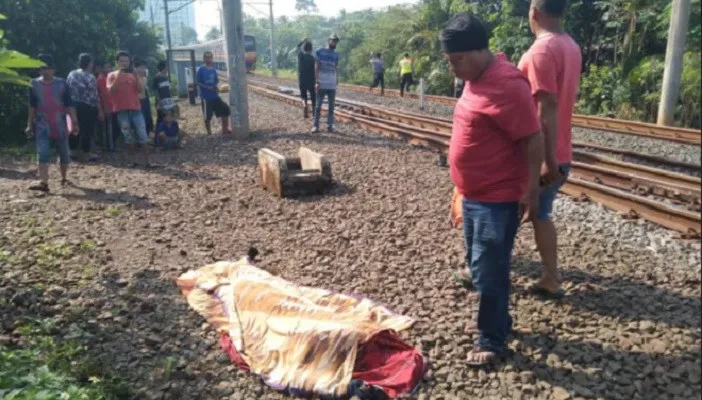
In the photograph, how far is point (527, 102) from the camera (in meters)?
2.71

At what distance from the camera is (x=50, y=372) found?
320 cm

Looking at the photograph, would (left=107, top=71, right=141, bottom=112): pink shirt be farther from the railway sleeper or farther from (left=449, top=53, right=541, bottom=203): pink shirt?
(left=449, top=53, right=541, bottom=203): pink shirt

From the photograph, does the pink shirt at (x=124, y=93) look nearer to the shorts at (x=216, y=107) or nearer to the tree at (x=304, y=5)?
the shorts at (x=216, y=107)

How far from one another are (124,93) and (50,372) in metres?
6.40

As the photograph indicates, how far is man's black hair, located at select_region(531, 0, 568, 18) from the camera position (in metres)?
3.19

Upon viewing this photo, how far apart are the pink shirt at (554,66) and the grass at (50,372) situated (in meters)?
2.81

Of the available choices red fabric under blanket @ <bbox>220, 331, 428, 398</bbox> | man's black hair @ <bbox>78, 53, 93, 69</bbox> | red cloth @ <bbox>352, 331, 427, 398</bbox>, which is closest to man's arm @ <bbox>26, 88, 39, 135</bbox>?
man's black hair @ <bbox>78, 53, 93, 69</bbox>

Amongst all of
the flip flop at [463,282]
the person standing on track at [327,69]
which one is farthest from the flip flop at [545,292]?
the person standing on track at [327,69]

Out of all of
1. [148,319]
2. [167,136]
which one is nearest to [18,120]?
[167,136]

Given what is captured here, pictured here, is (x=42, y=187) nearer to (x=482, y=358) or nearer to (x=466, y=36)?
(x=482, y=358)

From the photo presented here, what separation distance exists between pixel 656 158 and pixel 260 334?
5875 mm

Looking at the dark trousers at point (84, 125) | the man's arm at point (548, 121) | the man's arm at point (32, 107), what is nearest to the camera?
the man's arm at point (548, 121)

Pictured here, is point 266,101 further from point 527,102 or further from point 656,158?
point 527,102

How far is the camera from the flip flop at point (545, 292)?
3930 mm
